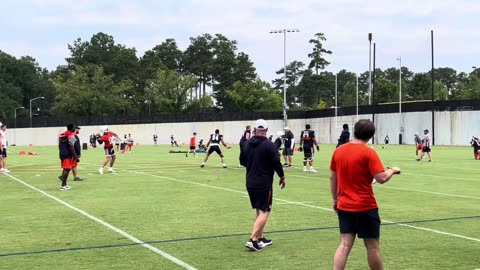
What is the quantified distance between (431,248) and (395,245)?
20.2 inches

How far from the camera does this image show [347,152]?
6078 mm

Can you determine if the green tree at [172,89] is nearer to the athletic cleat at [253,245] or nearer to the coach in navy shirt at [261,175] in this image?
the coach in navy shirt at [261,175]

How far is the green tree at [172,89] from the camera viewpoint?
321 feet

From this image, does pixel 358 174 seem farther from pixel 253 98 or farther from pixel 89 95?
pixel 253 98

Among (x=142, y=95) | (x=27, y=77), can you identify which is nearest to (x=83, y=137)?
(x=142, y=95)

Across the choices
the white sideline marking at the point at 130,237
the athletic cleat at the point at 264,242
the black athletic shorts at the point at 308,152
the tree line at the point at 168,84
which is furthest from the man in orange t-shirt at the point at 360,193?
the tree line at the point at 168,84

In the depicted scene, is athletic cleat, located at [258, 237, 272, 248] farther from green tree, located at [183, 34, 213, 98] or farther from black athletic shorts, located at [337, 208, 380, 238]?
green tree, located at [183, 34, 213, 98]

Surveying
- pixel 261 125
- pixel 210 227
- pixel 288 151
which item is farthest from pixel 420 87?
pixel 261 125

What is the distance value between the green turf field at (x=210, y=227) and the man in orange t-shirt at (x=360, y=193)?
1.55 meters

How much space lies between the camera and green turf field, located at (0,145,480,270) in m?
7.93

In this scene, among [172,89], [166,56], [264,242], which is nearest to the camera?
[264,242]

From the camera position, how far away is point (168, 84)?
9869 cm

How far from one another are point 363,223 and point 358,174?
495 millimetres

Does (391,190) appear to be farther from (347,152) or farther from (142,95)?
(142,95)
